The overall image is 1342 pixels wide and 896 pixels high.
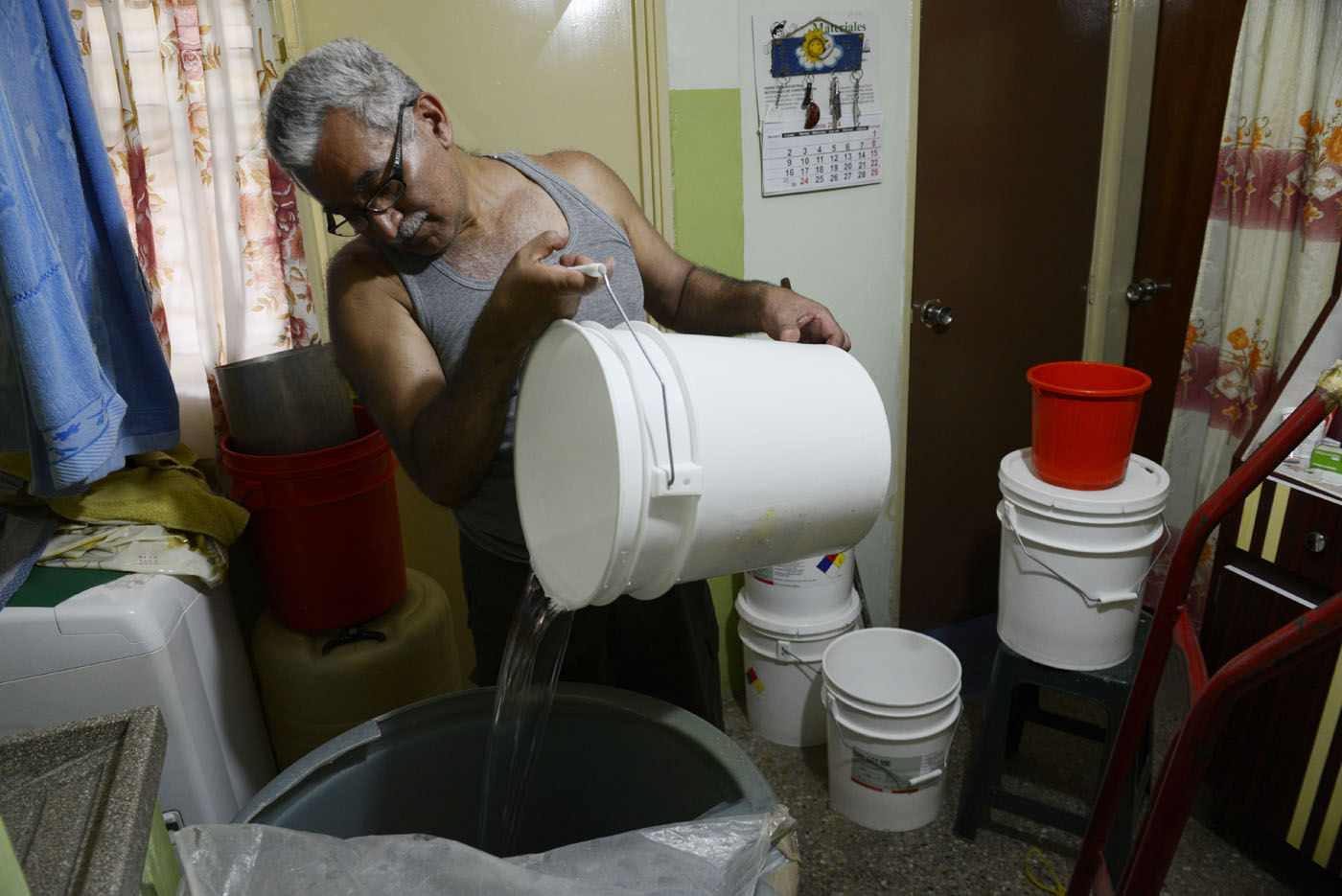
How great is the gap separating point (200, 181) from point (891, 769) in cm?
176

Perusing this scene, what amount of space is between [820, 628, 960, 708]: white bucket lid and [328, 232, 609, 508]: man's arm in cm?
107

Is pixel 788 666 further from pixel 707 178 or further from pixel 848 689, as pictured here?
pixel 707 178

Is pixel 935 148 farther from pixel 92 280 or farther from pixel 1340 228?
pixel 92 280

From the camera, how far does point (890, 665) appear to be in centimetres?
204

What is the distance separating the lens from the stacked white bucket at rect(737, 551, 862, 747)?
6.84 feet

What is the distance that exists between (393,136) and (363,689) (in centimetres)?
100

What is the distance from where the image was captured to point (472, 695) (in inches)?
46.4

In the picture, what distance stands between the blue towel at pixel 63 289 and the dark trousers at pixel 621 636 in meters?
0.56

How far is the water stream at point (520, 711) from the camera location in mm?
1122

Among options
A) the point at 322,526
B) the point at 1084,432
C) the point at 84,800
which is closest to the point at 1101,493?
the point at 1084,432

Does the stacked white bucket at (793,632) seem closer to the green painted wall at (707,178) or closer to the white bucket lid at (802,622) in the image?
the white bucket lid at (802,622)

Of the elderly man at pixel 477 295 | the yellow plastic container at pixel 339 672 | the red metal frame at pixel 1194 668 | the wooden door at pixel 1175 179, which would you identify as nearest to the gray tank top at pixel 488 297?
the elderly man at pixel 477 295

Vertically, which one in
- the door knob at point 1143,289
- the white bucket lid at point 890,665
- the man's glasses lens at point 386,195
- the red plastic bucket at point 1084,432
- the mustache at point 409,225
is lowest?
the white bucket lid at point 890,665

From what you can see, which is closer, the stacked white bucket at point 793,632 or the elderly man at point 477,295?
the elderly man at point 477,295
